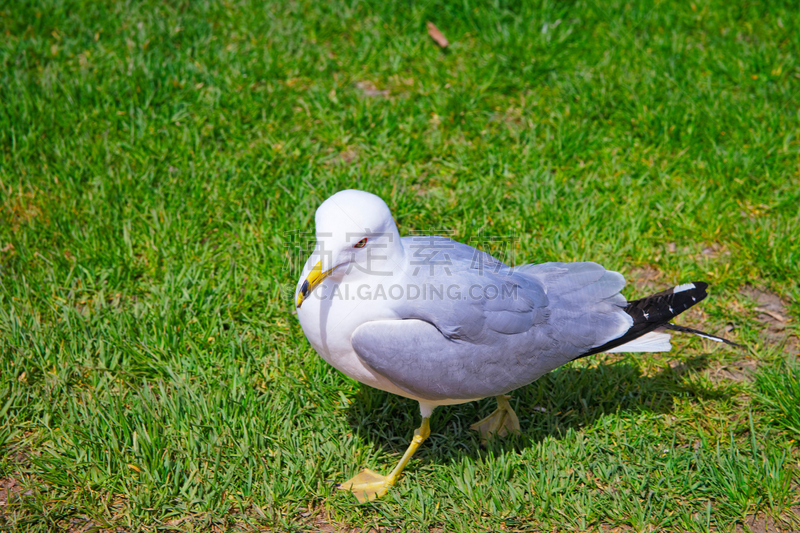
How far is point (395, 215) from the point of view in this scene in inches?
175

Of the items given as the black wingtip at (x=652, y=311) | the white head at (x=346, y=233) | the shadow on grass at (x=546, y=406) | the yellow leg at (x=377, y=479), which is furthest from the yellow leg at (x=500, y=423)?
the white head at (x=346, y=233)

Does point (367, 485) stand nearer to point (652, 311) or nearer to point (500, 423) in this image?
point (500, 423)

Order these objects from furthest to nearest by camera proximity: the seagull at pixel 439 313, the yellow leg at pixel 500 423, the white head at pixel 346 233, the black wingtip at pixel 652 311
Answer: the yellow leg at pixel 500 423, the black wingtip at pixel 652 311, the seagull at pixel 439 313, the white head at pixel 346 233

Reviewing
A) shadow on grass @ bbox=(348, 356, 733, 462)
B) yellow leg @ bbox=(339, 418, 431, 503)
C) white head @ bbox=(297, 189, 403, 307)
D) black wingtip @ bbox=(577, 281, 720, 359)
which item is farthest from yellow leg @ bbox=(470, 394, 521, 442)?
white head @ bbox=(297, 189, 403, 307)

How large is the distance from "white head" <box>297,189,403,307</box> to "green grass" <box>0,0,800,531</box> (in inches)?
44.3

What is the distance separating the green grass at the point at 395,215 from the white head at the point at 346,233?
3.69 ft

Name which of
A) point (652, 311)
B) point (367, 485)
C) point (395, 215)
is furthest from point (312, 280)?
point (395, 215)

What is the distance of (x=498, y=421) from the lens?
348cm

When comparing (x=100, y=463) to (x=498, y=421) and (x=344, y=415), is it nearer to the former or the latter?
(x=344, y=415)

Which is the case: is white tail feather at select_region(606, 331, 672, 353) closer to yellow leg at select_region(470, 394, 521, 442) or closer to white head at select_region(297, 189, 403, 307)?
yellow leg at select_region(470, 394, 521, 442)

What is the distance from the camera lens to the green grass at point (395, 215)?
318 cm

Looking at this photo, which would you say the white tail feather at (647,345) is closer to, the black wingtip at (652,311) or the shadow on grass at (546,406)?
the black wingtip at (652,311)

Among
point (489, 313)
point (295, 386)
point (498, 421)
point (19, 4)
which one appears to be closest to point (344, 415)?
point (295, 386)

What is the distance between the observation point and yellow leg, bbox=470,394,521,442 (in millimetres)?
3443
